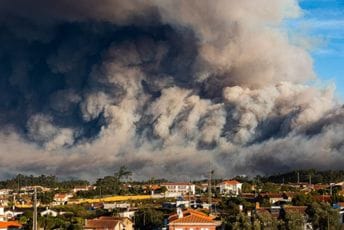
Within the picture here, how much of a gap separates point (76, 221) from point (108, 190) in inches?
2007

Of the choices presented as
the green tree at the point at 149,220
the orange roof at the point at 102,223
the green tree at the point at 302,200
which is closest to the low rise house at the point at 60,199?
the green tree at the point at 149,220

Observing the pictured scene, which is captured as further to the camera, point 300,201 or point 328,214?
point 300,201

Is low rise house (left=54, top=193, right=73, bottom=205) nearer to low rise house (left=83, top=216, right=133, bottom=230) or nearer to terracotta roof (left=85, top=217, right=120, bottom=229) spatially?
low rise house (left=83, top=216, right=133, bottom=230)

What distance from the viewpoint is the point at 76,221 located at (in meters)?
47.8

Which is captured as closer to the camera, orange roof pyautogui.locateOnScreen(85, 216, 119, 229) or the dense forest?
orange roof pyautogui.locateOnScreen(85, 216, 119, 229)

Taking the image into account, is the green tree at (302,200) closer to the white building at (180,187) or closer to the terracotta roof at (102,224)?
the terracotta roof at (102,224)

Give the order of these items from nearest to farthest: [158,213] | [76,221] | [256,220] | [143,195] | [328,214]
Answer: [256,220], [328,214], [76,221], [158,213], [143,195]

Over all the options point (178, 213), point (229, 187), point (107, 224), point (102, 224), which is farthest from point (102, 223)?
point (229, 187)

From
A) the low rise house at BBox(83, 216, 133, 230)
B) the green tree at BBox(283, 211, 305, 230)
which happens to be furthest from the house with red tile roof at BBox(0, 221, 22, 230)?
the green tree at BBox(283, 211, 305, 230)

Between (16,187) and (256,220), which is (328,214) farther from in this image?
(16,187)

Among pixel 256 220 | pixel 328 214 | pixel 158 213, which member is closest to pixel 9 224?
pixel 158 213

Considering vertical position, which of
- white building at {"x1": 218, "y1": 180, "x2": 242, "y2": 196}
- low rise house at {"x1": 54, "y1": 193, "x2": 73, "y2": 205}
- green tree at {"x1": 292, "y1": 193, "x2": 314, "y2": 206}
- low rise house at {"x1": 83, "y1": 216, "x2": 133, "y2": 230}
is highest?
white building at {"x1": 218, "y1": 180, "x2": 242, "y2": 196}

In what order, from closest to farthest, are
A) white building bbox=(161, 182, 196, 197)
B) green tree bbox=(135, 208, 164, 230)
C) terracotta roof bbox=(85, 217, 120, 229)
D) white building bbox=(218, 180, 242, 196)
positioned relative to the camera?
terracotta roof bbox=(85, 217, 120, 229)
green tree bbox=(135, 208, 164, 230)
white building bbox=(218, 180, 242, 196)
white building bbox=(161, 182, 196, 197)

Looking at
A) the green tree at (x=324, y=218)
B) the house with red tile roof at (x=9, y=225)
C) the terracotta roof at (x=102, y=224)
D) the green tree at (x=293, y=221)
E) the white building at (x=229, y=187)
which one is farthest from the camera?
the white building at (x=229, y=187)
